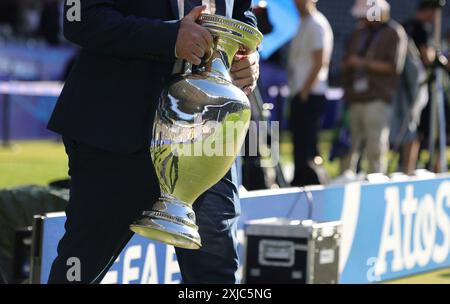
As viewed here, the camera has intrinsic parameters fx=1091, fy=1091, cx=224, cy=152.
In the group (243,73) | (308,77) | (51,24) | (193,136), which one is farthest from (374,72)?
(51,24)

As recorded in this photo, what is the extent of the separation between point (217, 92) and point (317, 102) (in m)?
6.37

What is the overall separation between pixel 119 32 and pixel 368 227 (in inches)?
121

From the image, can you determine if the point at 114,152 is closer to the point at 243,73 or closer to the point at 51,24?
the point at 243,73

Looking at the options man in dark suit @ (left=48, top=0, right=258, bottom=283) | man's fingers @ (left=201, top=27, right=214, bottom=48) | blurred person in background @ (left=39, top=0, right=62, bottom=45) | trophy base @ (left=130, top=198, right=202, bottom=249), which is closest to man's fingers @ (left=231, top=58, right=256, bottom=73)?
man in dark suit @ (left=48, top=0, right=258, bottom=283)

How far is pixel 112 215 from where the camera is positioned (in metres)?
3.05

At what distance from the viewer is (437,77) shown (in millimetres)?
9391

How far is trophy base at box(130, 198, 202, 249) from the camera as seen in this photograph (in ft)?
8.88

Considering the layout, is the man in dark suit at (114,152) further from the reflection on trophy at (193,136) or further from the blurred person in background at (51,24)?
the blurred person in background at (51,24)

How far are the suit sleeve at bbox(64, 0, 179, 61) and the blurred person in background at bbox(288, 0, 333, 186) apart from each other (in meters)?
5.89

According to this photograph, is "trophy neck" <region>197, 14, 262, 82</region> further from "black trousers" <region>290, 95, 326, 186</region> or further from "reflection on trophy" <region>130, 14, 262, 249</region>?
"black trousers" <region>290, 95, 326, 186</region>

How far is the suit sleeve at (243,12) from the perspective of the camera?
130 inches

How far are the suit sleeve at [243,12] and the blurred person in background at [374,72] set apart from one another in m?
5.82
